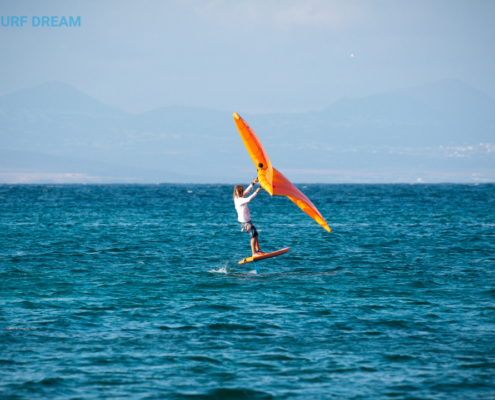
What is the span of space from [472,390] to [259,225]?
36.2 metres

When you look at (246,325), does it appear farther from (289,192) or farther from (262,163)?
(289,192)

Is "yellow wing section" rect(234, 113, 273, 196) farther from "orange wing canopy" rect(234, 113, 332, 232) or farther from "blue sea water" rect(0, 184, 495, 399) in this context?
"blue sea water" rect(0, 184, 495, 399)

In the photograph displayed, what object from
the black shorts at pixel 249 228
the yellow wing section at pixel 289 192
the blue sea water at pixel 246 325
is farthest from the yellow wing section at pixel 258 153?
the blue sea water at pixel 246 325

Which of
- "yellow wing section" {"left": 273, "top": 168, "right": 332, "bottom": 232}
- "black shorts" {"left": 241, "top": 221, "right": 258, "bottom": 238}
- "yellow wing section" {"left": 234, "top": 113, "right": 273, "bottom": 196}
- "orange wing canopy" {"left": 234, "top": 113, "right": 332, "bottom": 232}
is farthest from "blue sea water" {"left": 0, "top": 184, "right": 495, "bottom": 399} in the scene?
"yellow wing section" {"left": 234, "top": 113, "right": 273, "bottom": 196}

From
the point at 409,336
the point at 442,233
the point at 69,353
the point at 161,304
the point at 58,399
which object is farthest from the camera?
the point at 442,233

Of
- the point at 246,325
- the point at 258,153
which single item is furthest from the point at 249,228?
the point at 246,325

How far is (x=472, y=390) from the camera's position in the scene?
380 inches

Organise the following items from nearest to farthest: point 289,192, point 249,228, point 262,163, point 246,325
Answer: point 246,325
point 249,228
point 262,163
point 289,192

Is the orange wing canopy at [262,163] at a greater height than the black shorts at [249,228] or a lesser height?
greater

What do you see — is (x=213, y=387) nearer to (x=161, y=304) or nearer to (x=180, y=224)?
(x=161, y=304)

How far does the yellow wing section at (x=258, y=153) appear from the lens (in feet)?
61.3

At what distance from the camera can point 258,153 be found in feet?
62.4

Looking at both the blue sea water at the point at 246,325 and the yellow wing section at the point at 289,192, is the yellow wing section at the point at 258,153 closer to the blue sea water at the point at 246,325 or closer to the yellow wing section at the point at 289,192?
the yellow wing section at the point at 289,192

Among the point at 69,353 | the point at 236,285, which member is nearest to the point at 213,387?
the point at 69,353
